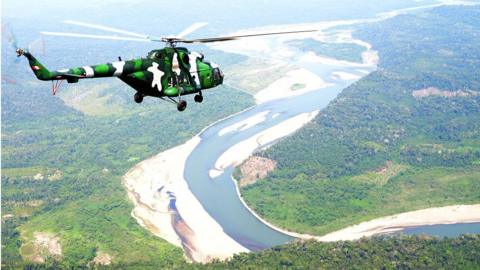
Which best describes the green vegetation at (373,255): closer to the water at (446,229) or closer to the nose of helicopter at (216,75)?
the water at (446,229)

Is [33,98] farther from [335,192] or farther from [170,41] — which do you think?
[170,41]

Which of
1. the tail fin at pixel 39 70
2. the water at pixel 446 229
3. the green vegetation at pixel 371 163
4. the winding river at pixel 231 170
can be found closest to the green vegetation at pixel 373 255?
the water at pixel 446 229

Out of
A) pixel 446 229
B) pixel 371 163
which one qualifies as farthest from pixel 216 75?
pixel 371 163

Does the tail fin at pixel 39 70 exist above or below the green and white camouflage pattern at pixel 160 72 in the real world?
above

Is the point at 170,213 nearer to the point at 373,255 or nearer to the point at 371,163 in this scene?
the point at 373,255

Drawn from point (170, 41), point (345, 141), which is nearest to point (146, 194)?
point (345, 141)

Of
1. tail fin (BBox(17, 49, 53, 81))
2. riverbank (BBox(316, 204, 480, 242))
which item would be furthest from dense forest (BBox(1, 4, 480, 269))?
tail fin (BBox(17, 49, 53, 81))
